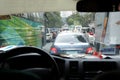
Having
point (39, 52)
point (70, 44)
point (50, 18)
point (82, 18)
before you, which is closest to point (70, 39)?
point (70, 44)

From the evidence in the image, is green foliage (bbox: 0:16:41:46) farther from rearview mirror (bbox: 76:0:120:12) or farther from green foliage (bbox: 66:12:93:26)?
green foliage (bbox: 66:12:93:26)

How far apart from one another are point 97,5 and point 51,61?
0.78 metres

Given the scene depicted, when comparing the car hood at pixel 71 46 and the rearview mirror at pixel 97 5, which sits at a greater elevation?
the rearview mirror at pixel 97 5

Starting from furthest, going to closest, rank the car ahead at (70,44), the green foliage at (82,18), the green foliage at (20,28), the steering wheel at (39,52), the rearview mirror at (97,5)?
the green foliage at (82,18) < the green foliage at (20,28) < the car ahead at (70,44) < the steering wheel at (39,52) < the rearview mirror at (97,5)

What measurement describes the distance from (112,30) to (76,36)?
66.9 inches

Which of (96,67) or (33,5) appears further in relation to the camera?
(33,5)

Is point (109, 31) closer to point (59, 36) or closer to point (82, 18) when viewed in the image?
point (59, 36)

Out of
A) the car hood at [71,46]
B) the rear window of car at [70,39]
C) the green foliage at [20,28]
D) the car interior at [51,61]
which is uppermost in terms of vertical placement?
the car interior at [51,61]

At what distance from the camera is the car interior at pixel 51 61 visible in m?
2.78

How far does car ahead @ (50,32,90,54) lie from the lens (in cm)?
1165

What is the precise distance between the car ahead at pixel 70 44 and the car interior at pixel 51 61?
14.8 feet

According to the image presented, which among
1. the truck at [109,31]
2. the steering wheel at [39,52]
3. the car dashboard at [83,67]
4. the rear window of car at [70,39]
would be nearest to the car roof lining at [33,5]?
the car dashboard at [83,67]

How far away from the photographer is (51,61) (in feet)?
13.3

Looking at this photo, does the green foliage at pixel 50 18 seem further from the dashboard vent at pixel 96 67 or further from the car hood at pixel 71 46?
the dashboard vent at pixel 96 67
